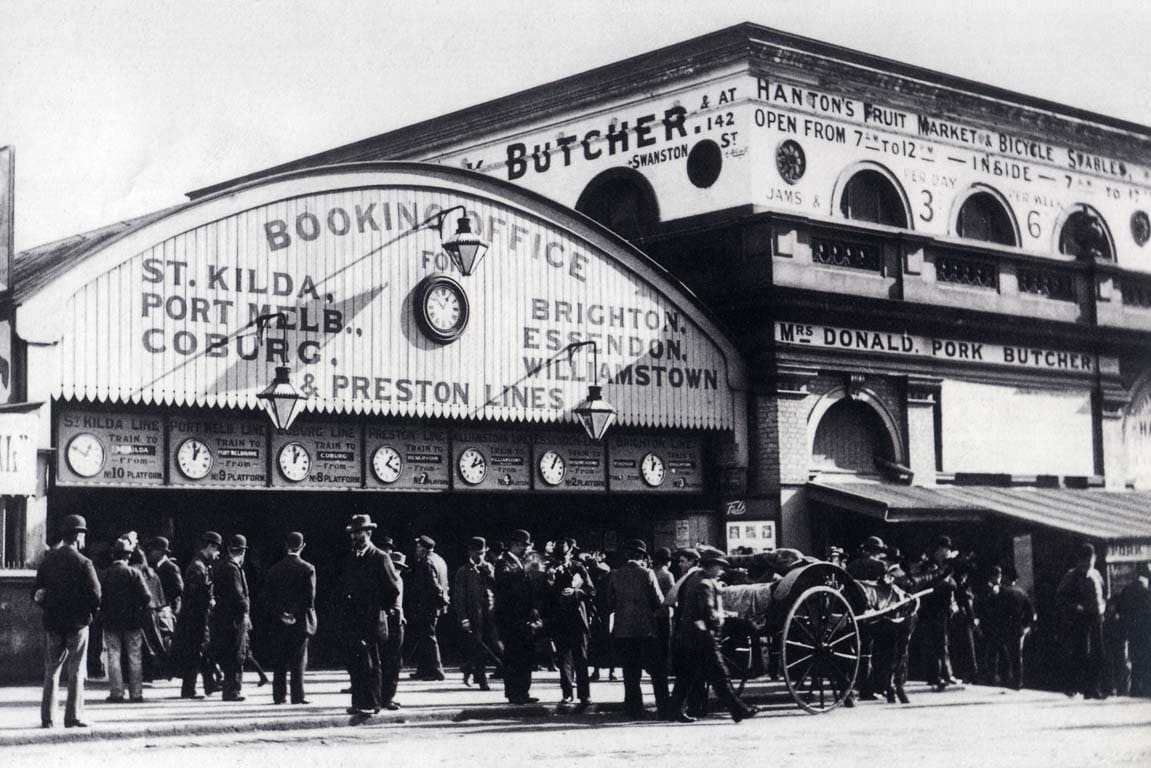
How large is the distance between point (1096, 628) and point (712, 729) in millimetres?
6581

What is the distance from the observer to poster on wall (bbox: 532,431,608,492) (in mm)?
22250

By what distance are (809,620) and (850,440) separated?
8.79 metres

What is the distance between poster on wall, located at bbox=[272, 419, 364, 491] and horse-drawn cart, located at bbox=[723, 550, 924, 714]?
5.95 m

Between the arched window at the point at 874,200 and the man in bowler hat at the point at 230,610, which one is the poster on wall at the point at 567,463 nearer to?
the man in bowler hat at the point at 230,610

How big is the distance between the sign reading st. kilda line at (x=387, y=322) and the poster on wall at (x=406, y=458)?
1.72 ft

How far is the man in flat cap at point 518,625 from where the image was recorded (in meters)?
16.7

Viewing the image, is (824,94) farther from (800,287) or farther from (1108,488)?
(1108,488)

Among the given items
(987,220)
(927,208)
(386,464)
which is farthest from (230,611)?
(987,220)

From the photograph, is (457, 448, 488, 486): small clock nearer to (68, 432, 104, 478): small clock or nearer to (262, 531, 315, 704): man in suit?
(68, 432, 104, 478): small clock

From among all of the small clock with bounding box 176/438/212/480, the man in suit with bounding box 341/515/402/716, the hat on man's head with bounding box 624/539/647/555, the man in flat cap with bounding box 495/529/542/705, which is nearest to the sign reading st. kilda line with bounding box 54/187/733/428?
the small clock with bounding box 176/438/212/480

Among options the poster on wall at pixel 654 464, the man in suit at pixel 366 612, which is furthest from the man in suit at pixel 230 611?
the poster on wall at pixel 654 464

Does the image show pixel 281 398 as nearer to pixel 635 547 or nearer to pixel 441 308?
pixel 441 308

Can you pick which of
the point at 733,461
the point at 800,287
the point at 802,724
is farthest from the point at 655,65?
the point at 802,724

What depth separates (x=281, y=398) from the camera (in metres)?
18.8
